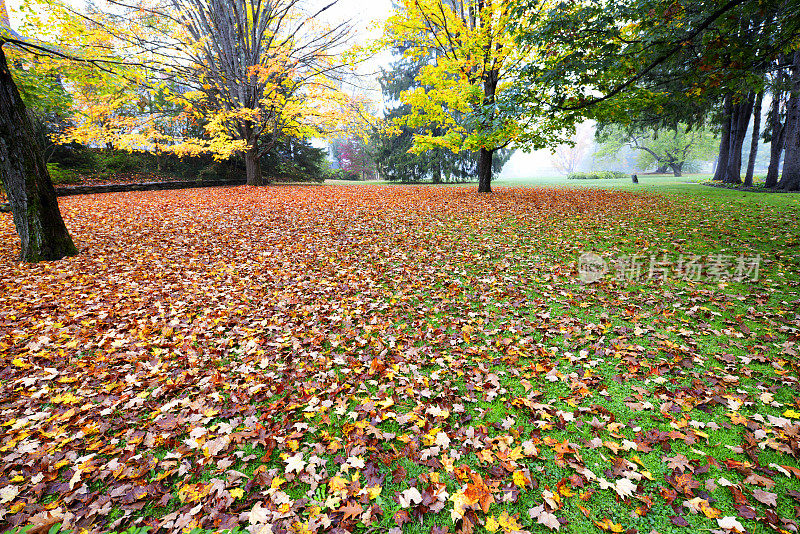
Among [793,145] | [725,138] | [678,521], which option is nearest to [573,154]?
[725,138]

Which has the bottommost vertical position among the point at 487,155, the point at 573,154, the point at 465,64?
the point at 487,155

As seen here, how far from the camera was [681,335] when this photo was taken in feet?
14.1

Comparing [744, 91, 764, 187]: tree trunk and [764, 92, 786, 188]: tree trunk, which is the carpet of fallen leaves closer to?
[764, 92, 786, 188]: tree trunk

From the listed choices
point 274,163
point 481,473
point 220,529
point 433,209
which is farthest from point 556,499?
point 274,163

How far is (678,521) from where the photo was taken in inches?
87.4

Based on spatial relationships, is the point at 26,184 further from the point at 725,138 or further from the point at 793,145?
the point at 725,138

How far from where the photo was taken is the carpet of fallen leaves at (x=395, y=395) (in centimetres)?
237

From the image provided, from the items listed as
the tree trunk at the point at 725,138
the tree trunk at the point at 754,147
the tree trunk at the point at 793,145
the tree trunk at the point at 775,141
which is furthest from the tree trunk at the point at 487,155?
the tree trunk at the point at 754,147

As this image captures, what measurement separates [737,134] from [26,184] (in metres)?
28.8

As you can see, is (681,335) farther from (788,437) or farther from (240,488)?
(240,488)

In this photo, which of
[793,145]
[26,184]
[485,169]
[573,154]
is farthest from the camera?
[573,154]

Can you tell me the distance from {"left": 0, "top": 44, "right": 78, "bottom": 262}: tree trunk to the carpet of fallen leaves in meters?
0.53

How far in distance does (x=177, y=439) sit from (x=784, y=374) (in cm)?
610

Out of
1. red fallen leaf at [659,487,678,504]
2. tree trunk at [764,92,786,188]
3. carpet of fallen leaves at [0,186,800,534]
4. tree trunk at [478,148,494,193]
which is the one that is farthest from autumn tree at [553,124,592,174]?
red fallen leaf at [659,487,678,504]
